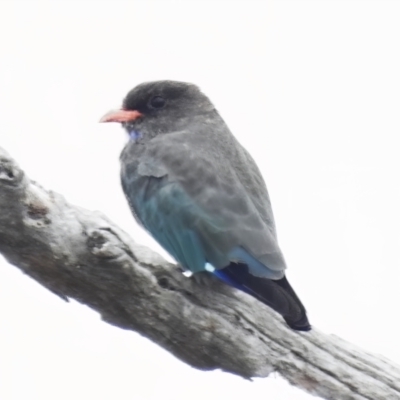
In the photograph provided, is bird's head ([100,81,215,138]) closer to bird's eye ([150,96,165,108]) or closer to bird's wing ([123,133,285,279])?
bird's eye ([150,96,165,108])

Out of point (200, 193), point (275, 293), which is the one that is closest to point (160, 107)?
point (200, 193)

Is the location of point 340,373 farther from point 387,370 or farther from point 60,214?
point 60,214

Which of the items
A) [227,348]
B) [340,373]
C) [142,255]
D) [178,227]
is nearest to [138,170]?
[178,227]

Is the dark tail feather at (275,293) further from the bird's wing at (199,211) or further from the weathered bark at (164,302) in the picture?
the weathered bark at (164,302)

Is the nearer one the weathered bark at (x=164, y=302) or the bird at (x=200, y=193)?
the weathered bark at (x=164, y=302)

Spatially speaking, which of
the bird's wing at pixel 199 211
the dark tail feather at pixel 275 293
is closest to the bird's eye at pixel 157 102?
the bird's wing at pixel 199 211

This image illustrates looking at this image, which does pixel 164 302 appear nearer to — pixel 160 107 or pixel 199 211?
pixel 199 211
